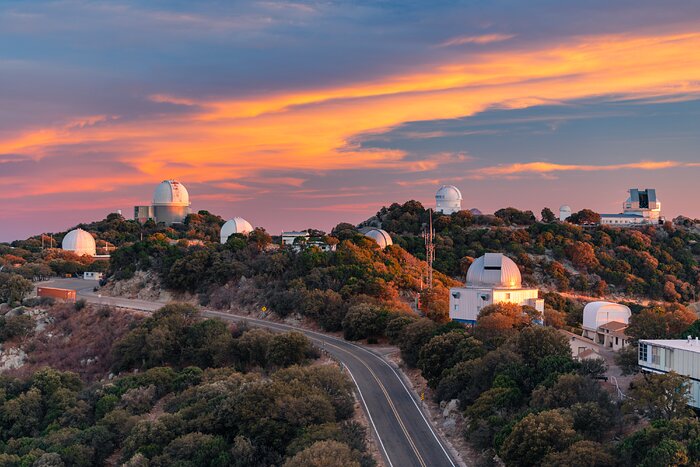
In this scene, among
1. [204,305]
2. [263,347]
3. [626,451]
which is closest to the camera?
[626,451]

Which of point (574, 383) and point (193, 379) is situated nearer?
point (574, 383)

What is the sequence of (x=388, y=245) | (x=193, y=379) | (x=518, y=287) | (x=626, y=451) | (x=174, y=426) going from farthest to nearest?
(x=388, y=245), (x=518, y=287), (x=193, y=379), (x=174, y=426), (x=626, y=451)

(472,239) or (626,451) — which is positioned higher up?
(472,239)

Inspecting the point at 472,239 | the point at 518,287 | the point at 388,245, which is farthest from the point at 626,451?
the point at 472,239

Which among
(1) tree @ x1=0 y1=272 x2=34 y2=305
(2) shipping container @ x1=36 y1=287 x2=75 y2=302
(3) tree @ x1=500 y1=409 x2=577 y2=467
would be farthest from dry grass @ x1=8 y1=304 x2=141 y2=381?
(3) tree @ x1=500 y1=409 x2=577 y2=467

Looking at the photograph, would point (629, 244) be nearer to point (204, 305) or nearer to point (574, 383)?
point (204, 305)

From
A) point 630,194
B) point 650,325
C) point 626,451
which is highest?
point 630,194

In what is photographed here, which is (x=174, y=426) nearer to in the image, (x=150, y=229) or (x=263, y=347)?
(x=263, y=347)
